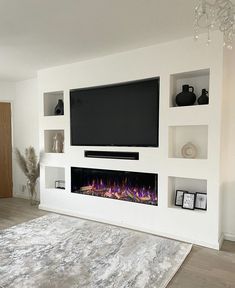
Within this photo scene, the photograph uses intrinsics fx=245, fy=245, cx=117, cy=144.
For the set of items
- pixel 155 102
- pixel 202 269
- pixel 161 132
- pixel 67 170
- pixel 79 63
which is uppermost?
pixel 79 63

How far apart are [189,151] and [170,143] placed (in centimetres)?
27

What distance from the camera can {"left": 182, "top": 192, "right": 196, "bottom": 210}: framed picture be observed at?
323 centimetres

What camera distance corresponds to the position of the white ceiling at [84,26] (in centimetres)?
227

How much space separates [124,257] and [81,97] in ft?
8.21

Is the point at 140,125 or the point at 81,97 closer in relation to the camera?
the point at 140,125

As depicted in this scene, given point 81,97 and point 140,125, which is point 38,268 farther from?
point 81,97

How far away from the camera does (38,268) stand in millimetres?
2482

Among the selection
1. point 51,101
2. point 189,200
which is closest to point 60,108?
point 51,101

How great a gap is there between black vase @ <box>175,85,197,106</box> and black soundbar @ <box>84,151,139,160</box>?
36.9 inches

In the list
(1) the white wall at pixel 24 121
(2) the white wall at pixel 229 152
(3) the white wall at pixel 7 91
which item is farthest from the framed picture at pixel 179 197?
(3) the white wall at pixel 7 91

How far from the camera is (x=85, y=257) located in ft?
8.87

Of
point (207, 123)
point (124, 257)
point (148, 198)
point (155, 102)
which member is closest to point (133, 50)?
point (155, 102)

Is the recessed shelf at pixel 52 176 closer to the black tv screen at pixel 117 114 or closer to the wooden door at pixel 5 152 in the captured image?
the black tv screen at pixel 117 114

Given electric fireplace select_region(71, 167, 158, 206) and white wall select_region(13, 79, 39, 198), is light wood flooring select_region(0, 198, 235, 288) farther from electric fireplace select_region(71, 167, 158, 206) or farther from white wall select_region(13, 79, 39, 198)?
white wall select_region(13, 79, 39, 198)
